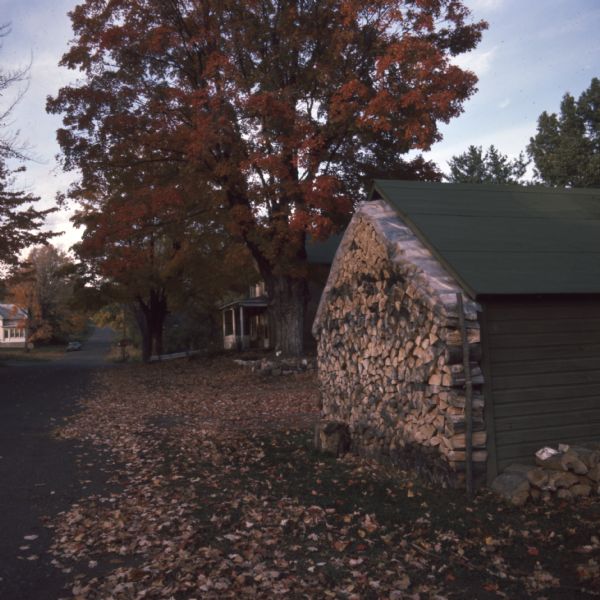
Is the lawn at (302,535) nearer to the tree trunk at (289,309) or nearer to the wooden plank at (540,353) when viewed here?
the wooden plank at (540,353)

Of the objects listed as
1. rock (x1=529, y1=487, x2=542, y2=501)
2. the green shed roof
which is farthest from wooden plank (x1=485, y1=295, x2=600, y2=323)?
the green shed roof

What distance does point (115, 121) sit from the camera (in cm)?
1998

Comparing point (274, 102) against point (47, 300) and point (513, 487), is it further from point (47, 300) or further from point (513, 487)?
point (47, 300)

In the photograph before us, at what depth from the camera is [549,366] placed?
689 centimetres

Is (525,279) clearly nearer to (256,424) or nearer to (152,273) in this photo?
(256,424)

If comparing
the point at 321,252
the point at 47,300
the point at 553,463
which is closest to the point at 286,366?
the point at 321,252

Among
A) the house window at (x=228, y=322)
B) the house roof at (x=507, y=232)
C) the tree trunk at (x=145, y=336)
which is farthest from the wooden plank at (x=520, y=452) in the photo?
the house window at (x=228, y=322)

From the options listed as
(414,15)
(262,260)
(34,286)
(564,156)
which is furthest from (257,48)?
(34,286)

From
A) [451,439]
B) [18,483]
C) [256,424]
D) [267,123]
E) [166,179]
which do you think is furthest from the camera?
[166,179]

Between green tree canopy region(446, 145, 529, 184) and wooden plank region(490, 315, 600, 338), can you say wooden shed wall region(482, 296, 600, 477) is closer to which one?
wooden plank region(490, 315, 600, 338)

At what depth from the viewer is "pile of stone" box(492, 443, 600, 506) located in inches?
245

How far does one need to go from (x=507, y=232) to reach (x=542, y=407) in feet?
7.55

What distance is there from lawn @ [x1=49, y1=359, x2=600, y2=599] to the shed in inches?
27.0

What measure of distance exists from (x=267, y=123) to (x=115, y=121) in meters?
5.28
